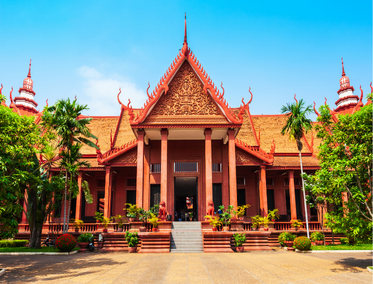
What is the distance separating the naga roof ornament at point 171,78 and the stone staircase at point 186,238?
22.2 ft

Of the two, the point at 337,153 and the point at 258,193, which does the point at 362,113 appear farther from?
the point at 258,193

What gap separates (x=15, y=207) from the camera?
9.11 metres

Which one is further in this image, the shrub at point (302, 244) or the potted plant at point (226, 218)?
the potted plant at point (226, 218)

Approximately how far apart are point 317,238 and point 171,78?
13.5 metres

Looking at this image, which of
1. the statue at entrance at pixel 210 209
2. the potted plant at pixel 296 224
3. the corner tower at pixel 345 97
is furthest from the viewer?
the corner tower at pixel 345 97

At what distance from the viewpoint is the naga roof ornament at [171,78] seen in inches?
701

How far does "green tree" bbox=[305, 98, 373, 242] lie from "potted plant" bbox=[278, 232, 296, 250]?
6362 millimetres

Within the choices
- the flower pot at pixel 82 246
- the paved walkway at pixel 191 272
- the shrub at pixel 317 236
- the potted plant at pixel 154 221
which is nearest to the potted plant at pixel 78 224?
the flower pot at pixel 82 246

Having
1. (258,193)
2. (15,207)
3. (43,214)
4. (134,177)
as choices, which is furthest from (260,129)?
(15,207)

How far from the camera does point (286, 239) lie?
52.5 ft

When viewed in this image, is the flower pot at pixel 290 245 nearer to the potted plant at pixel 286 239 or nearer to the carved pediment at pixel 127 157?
the potted plant at pixel 286 239

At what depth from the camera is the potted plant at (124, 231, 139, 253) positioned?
48.0 ft

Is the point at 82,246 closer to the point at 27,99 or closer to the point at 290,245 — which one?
the point at 290,245

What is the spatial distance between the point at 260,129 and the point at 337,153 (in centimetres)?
1695
